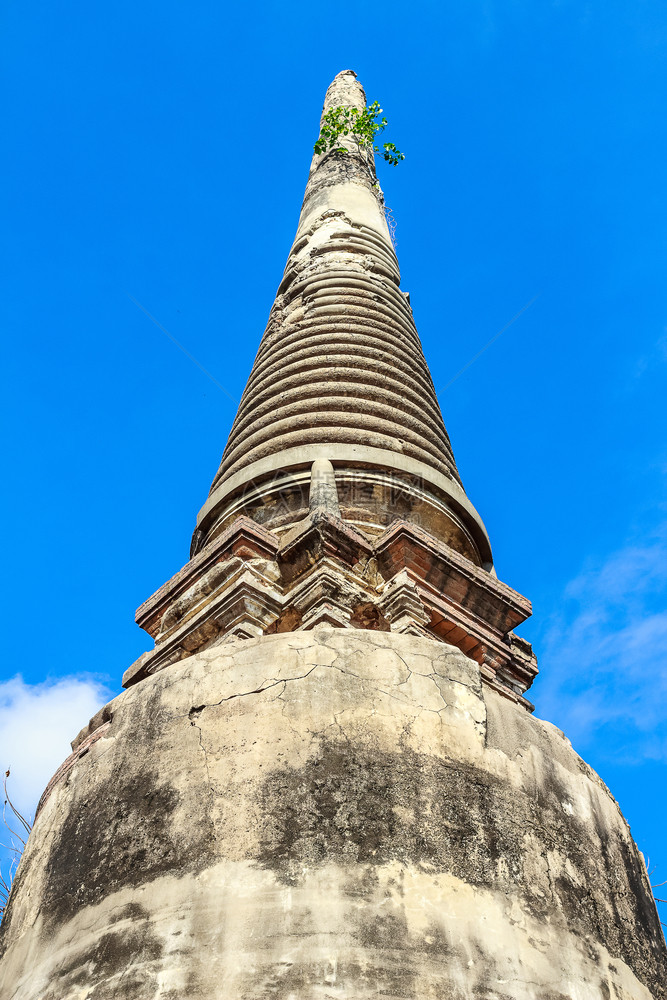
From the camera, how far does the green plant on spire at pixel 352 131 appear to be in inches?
467

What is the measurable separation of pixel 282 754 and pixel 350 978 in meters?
0.87

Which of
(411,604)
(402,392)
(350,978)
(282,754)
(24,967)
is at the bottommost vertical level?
(350,978)

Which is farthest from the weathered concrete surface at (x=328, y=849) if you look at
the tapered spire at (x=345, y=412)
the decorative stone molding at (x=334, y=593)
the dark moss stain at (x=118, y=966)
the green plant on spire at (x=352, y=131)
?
the green plant on spire at (x=352, y=131)

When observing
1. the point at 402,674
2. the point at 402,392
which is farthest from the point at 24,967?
the point at 402,392

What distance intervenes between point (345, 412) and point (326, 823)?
376 cm

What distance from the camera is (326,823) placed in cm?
363

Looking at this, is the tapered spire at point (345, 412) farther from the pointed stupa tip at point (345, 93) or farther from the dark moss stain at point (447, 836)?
the pointed stupa tip at point (345, 93)

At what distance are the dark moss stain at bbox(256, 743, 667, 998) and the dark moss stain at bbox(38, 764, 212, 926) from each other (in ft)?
1.09

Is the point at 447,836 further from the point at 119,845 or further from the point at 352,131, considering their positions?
the point at 352,131

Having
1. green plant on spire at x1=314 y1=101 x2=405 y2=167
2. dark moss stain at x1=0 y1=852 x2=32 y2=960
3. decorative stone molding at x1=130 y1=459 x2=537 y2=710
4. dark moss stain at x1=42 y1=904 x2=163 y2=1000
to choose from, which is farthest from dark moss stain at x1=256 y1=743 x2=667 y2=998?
green plant on spire at x1=314 y1=101 x2=405 y2=167

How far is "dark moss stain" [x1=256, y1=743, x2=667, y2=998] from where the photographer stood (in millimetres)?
3584

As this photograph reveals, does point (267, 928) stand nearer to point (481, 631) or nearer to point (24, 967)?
point (24, 967)

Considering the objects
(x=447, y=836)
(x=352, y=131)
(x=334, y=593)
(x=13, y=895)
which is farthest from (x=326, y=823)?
(x=352, y=131)

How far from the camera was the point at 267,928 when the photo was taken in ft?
10.9
